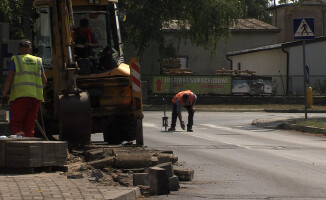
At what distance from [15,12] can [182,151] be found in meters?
31.3

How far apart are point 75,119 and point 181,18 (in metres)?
33.5

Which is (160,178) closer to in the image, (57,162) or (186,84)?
(57,162)

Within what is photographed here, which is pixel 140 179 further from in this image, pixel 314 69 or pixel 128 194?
pixel 314 69

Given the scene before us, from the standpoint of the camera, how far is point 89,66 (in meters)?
Answer: 15.3

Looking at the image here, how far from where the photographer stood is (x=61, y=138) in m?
13.4

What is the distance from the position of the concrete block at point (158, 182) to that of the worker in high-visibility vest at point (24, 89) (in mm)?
3165

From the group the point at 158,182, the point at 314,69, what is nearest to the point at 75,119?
the point at 158,182

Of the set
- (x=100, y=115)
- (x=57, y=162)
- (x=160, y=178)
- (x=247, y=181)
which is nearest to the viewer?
(x=160, y=178)

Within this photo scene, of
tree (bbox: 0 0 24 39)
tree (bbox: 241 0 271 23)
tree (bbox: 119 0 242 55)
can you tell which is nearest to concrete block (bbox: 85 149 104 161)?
tree (bbox: 0 0 24 39)

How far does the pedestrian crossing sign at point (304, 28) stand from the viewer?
24.1 metres

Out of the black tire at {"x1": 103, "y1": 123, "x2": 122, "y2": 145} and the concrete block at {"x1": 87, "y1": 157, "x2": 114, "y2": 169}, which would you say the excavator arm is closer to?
the concrete block at {"x1": 87, "y1": 157, "x2": 114, "y2": 169}

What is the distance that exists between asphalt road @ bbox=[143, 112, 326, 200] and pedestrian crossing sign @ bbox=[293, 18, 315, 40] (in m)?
3.29

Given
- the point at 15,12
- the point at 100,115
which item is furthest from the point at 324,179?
the point at 15,12

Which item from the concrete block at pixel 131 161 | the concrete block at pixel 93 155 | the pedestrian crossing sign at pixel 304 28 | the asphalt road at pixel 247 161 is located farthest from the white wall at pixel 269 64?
the concrete block at pixel 131 161
